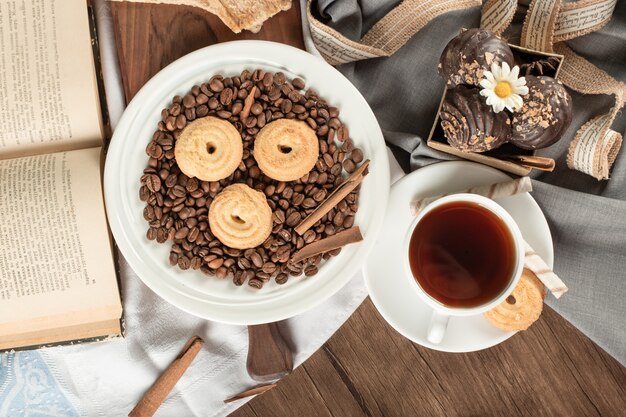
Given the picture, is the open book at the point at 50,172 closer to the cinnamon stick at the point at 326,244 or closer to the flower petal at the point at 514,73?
the cinnamon stick at the point at 326,244

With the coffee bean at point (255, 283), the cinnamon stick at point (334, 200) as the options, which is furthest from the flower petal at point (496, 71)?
the coffee bean at point (255, 283)

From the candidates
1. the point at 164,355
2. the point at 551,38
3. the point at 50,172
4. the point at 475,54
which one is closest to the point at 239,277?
the point at 164,355

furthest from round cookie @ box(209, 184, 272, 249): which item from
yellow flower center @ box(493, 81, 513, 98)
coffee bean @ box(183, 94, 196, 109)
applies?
yellow flower center @ box(493, 81, 513, 98)

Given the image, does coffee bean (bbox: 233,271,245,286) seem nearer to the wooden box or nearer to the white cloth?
the white cloth

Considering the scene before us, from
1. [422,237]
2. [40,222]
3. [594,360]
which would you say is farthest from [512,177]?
[40,222]

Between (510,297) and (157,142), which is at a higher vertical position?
(157,142)

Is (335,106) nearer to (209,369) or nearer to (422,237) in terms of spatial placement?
(422,237)
